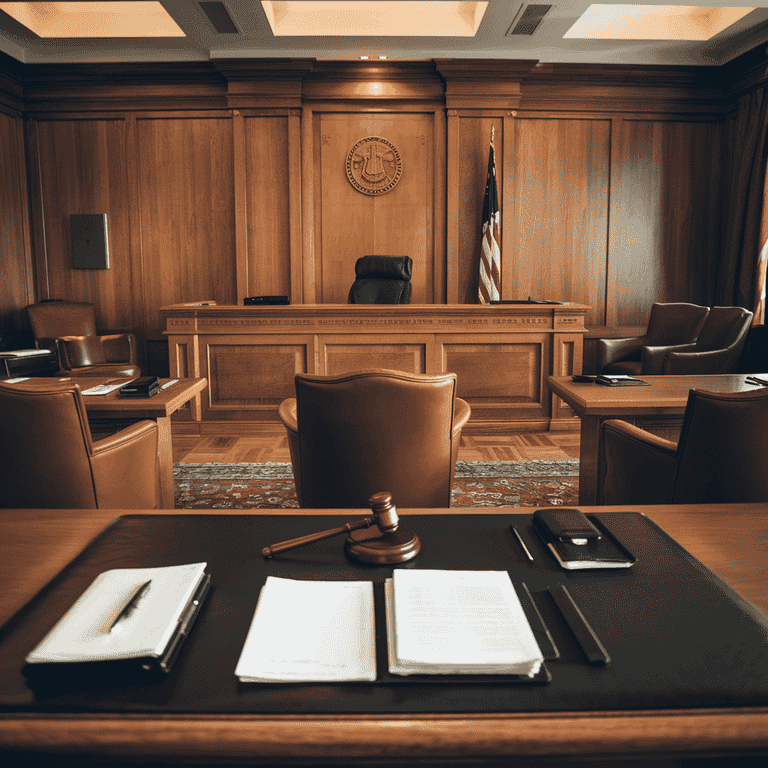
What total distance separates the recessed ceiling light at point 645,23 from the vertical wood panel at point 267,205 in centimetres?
299

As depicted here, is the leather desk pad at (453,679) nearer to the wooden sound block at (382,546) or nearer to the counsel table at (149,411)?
the wooden sound block at (382,546)

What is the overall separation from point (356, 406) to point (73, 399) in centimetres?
93

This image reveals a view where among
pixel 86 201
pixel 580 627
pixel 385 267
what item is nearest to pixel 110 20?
pixel 86 201

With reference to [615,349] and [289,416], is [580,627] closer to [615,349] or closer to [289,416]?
[289,416]

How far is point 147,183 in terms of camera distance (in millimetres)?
6180

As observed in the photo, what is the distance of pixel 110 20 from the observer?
229 inches

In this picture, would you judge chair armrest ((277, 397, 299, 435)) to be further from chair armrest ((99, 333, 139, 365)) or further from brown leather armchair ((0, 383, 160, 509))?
chair armrest ((99, 333, 139, 365))

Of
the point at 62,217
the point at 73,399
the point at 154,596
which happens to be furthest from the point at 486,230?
→ the point at 154,596

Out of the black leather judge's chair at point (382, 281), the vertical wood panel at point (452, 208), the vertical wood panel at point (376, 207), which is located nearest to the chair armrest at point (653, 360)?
the black leather judge's chair at point (382, 281)

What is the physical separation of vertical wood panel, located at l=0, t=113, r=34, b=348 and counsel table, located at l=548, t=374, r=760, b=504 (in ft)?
17.7

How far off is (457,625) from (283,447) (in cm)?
378

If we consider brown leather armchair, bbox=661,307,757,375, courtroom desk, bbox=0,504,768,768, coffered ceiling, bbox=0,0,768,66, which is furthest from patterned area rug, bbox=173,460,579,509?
coffered ceiling, bbox=0,0,768,66

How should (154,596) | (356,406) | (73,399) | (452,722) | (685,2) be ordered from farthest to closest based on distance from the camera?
1. (685,2)
2. (73,399)
3. (356,406)
4. (154,596)
5. (452,722)

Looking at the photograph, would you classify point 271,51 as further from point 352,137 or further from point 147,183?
point 147,183
